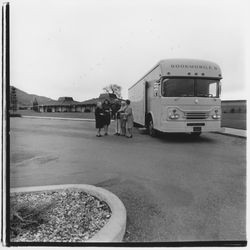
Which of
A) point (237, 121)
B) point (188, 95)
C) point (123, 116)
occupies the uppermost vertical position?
point (188, 95)

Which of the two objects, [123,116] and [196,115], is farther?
[123,116]

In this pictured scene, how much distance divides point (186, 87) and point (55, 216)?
591cm

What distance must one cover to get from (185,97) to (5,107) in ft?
18.7

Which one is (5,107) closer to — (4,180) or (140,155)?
(4,180)

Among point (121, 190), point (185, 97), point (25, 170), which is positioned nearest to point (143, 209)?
point (121, 190)

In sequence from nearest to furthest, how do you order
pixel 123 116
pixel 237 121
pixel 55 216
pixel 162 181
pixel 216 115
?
1. pixel 55 216
2. pixel 162 181
3. pixel 216 115
4. pixel 123 116
5. pixel 237 121

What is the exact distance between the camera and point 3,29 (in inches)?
96.6

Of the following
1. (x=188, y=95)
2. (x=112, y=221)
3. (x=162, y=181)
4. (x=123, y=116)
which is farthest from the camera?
(x=123, y=116)

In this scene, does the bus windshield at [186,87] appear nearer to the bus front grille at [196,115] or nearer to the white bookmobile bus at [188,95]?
the white bookmobile bus at [188,95]

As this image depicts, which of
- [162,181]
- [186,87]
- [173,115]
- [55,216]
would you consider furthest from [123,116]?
[55,216]

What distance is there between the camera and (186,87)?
6809mm

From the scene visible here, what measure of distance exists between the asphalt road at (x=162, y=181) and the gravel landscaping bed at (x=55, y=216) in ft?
1.22

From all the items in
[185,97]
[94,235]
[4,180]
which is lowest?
[94,235]

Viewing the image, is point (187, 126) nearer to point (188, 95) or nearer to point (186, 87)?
point (188, 95)
